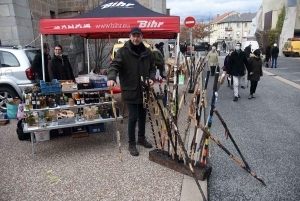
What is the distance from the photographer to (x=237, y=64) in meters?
7.85

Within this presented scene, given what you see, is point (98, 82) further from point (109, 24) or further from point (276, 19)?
point (276, 19)

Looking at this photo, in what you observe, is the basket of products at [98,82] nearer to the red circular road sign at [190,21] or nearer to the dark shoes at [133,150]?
the dark shoes at [133,150]

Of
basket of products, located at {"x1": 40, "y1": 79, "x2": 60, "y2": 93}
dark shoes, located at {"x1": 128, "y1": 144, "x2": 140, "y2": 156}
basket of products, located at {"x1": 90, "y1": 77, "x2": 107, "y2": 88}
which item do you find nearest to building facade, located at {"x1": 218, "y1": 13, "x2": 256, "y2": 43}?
basket of products, located at {"x1": 90, "y1": 77, "x2": 107, "y2": 88}

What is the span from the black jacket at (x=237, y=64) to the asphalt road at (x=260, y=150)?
3.02 ft

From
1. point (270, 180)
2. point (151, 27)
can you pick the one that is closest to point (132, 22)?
point (151, 27)

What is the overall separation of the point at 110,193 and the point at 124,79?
1703 millimetres

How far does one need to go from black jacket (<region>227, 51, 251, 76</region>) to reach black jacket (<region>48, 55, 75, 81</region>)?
501cm

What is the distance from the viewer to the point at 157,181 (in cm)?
324

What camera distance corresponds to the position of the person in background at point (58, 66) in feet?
17.7

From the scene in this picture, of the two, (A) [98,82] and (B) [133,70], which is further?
(A) [98,82]

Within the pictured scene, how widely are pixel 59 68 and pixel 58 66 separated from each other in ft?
0.16

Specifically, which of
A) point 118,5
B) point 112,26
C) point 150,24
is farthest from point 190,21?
point 112,26

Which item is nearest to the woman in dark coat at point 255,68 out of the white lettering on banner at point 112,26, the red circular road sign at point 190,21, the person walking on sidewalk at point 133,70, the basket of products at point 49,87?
the red circular road sign at point 190,21

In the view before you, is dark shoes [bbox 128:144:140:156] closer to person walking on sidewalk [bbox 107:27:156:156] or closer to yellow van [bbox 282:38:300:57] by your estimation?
person walking on sidewalk [bbox 107:27:156:156]
